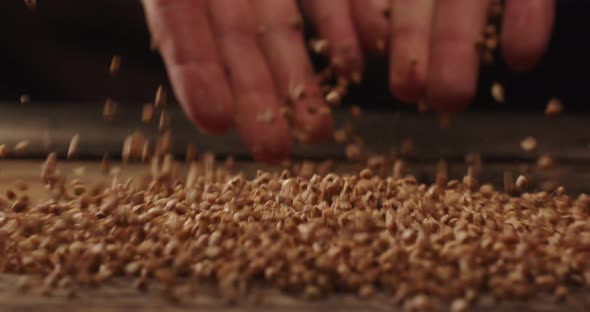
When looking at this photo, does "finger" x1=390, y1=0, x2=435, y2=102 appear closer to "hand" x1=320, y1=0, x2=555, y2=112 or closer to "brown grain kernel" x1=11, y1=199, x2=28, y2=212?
"hand" x1=320, y1=0, x2=555, y2=112

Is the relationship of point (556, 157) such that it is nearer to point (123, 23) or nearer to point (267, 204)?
point (267, 204)

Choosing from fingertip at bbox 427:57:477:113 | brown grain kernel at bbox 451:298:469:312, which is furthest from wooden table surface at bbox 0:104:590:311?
brown grain kernel at bbox 451:298:469:312

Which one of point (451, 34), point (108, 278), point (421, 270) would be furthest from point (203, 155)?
point (421, 270)

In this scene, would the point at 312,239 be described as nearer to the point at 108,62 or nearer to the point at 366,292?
the point at 366,292

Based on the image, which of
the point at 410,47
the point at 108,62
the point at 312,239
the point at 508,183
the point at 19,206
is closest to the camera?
the point at 312,239

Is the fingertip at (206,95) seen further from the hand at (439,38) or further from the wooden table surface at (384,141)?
the wooden table surface at (384,141)

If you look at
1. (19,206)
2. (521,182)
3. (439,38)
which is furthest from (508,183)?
(19,206)

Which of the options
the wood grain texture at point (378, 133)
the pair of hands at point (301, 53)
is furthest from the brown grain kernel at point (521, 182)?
the wood grain texture at point (378, 133)
